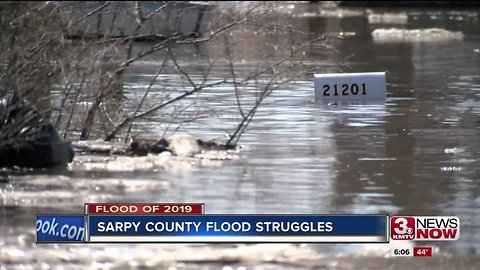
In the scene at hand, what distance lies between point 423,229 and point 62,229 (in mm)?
2629

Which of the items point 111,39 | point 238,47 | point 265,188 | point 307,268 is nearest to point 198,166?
point 265,188

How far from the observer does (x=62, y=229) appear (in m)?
8.29

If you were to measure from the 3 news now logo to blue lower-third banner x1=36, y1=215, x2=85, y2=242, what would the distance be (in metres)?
2.22

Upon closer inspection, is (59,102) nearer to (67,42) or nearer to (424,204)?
(67,42)

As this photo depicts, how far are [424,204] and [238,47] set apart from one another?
62.7 feet

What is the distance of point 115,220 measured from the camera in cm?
833

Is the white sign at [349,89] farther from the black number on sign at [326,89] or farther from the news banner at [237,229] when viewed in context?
the news banner at [237,229]

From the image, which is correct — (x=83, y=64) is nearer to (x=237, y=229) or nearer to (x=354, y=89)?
(x=237, y=229)

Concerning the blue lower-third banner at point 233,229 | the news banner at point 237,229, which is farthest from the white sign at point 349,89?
the blue lower-third banner at point 233,229

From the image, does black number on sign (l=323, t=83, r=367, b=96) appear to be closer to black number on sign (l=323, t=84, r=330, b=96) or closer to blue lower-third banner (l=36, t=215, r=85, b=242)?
black number on sign (l=323, t=84, r=330, b=96)

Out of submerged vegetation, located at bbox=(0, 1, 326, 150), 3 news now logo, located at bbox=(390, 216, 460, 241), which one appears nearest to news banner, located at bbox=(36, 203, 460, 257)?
3 news now logo, located at bbox=(390, 216, 460, 241)

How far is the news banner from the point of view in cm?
818

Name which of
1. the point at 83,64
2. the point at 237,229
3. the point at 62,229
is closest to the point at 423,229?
the point at 237,229

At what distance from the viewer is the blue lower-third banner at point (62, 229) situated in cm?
822
